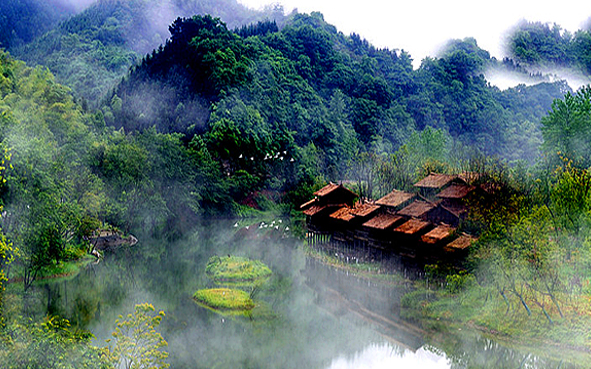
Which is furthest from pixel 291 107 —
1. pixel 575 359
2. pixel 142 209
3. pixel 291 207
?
pixel 575 359

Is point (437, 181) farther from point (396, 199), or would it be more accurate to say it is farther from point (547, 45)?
point (547, 45)

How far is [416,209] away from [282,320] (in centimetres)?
1437

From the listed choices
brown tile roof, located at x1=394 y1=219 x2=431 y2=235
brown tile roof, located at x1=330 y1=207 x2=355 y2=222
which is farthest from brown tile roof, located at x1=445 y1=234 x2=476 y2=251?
brown tile roof, located at x1=330 y1=207 x2=355 y2=222

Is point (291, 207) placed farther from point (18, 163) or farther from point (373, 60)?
point (373, 60)

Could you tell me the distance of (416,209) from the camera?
40531 millimetres

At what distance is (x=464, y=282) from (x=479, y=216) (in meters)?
3.95

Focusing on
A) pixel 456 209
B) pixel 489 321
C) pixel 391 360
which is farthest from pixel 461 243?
pixel 391 360

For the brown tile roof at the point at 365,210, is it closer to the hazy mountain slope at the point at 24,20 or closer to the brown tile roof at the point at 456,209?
the brown tile roof at the point at 456,209

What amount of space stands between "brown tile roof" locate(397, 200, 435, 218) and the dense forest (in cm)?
525

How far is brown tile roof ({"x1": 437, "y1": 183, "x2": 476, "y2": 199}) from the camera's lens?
3912 cm

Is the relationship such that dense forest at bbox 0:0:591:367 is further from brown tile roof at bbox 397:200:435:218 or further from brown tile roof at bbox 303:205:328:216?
brown tile roof at bbox 303:205:328:216

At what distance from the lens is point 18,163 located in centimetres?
3073

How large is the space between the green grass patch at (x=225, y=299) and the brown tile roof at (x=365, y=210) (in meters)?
12.4

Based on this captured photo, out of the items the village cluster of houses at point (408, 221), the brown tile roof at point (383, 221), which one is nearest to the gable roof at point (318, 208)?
the village cluster of houses at point (408, 221)
